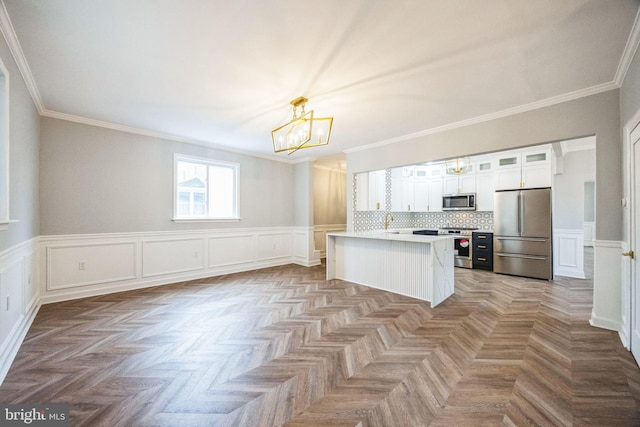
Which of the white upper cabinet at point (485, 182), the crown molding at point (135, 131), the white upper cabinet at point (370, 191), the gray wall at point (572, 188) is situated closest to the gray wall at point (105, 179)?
the crown molding at point (135, 131)

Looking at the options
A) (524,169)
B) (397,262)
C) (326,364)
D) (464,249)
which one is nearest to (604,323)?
(397,262)

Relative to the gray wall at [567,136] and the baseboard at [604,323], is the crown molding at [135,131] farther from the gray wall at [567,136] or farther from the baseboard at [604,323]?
the baseboard at [604,323]

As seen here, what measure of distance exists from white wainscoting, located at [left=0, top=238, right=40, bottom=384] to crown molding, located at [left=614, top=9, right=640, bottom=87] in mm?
5069

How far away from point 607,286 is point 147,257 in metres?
6.13

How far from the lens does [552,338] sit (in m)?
2.57

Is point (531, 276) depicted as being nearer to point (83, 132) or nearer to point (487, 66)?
point (487, 66)

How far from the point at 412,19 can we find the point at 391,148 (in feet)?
9.90

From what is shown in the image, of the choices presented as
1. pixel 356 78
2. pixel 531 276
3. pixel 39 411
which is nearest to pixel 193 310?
pixel 39 411

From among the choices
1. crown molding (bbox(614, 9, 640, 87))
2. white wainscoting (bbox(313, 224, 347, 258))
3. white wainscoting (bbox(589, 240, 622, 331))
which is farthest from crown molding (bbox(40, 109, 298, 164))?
white wainscoting (bbox(589, 240, 622, 331))

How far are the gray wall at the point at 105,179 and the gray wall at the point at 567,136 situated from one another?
417cm

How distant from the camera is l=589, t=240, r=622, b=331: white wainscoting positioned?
8.99 feet

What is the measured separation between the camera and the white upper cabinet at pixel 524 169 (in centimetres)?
497

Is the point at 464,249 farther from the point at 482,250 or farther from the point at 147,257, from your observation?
the point at 147,257

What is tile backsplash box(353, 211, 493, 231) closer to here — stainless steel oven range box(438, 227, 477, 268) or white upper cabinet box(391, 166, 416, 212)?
white upper cabinet box(391, 166, 416, 212)
